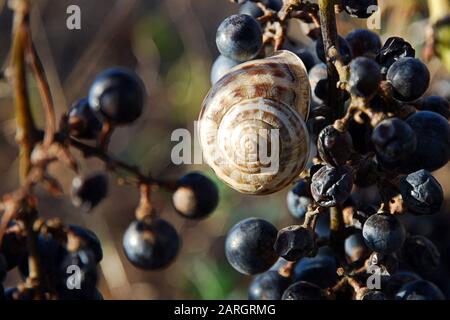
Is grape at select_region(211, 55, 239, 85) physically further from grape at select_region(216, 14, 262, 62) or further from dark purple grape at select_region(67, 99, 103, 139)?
dark purple grape at select_region(67, 99, 103, 139)

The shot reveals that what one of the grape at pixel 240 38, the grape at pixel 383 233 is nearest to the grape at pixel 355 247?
the grape at pixel 383 233

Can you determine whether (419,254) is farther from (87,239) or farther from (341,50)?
(87,239)

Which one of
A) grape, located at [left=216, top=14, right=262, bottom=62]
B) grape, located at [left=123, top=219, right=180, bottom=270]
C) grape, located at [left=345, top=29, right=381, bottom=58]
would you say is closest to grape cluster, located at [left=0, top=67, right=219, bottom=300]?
grape, located at [left=123, top=219, right=180, bottom=270]

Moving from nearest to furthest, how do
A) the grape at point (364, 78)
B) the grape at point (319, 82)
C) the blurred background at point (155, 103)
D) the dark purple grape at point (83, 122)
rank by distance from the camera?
the grape at point (364, 78), the grape at point (319, 82), the dark purple grape at point (83, 122), the blurred background at point (155, 103)

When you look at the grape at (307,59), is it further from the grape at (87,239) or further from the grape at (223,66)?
the grape at (87,239)

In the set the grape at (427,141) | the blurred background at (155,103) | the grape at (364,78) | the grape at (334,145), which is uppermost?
the blurred background at (155,103)
